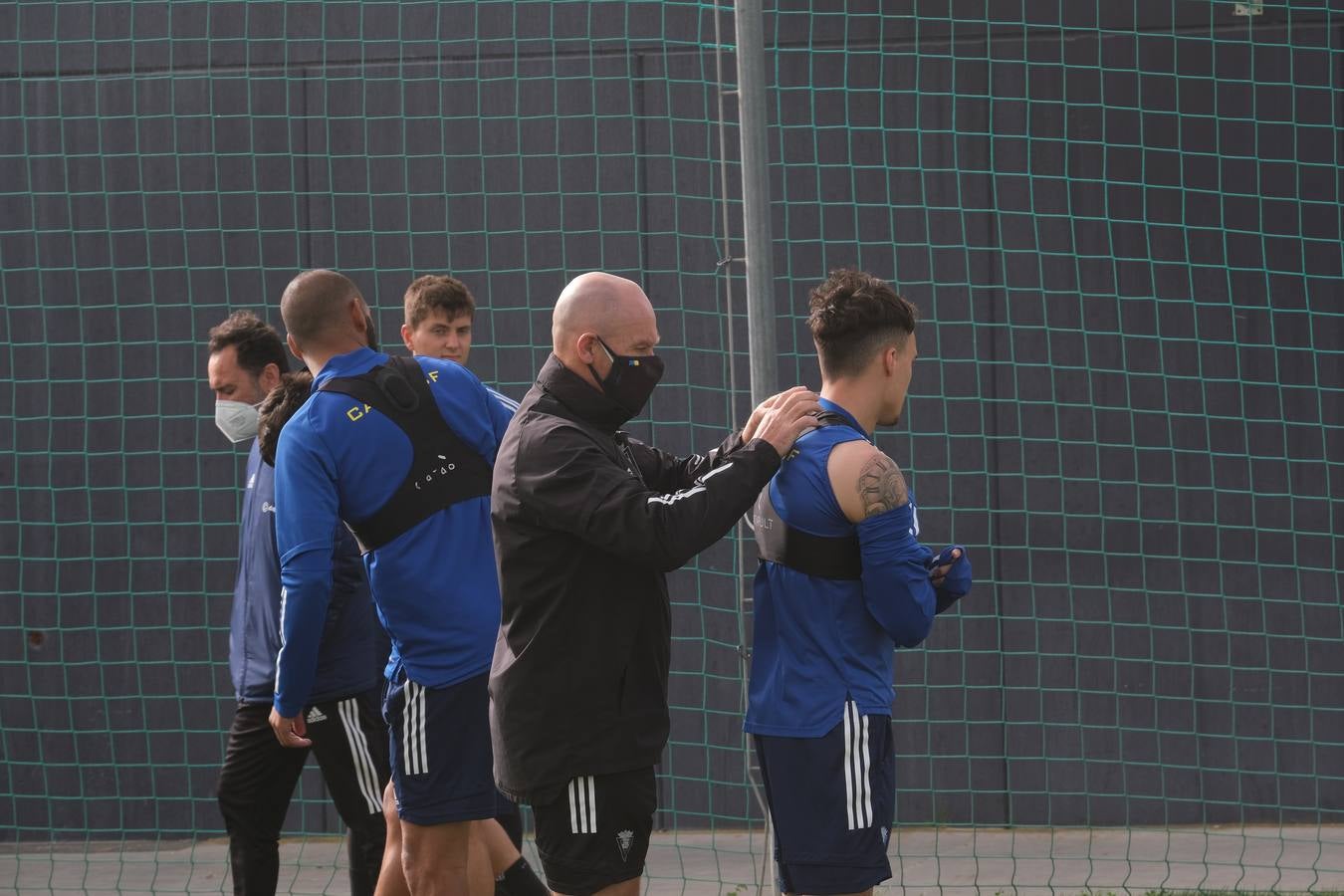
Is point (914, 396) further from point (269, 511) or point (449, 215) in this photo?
point (269, 511)

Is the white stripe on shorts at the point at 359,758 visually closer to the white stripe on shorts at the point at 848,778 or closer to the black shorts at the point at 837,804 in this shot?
the black shorts at the point at 837,804

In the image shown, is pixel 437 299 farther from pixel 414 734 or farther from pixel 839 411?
pixel 839 411

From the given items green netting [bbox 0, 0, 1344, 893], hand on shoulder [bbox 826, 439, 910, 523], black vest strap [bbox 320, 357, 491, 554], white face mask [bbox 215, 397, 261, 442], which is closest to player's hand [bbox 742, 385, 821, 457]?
hand on shoulder [bbox 826, 439, 910, 523]

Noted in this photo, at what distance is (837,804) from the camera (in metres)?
3.62

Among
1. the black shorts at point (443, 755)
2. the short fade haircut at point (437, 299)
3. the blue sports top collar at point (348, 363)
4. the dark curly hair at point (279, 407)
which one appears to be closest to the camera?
the black shorts at point (443, 755)

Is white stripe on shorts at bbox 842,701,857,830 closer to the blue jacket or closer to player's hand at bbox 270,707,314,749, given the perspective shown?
player's hand at bbox 270,707,314,749

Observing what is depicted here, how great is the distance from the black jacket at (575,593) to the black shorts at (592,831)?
4 cm

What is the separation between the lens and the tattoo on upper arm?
3.53m

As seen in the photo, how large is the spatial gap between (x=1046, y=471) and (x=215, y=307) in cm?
384

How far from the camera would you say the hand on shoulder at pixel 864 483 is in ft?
11.6

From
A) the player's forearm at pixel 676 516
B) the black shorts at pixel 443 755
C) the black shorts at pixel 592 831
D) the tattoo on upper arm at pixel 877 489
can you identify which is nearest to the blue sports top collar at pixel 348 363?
the black shorts at pixel 443 755

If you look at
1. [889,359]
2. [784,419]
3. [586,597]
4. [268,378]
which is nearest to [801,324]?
[268,378]

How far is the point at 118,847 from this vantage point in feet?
24.3

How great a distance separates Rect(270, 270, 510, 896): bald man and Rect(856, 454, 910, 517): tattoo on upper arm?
4.24 feet
